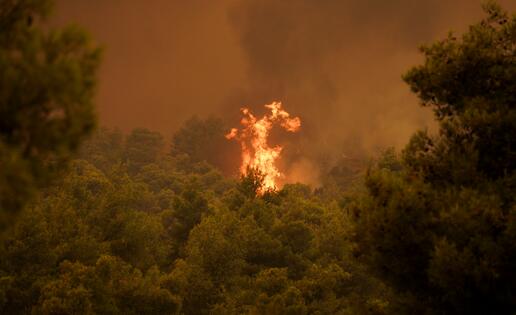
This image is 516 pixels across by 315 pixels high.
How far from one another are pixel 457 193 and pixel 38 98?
813 cm

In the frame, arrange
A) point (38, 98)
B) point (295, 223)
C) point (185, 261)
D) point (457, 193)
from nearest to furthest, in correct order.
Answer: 1. point (38, 98)
2. point (457, 193)
3. point (185, 261)
4. point (295, 223)

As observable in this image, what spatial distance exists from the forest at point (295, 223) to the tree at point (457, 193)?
3cm

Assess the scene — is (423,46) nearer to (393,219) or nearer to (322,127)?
(393,219)

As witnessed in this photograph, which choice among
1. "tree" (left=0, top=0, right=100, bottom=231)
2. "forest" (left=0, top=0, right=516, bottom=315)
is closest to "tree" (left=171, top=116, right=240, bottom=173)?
"forest" (left=0, top=0, right=516, bottom=315)

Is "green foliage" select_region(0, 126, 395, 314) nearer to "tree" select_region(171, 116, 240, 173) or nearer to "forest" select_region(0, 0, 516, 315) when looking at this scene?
"forest" select_region(0, 0, 516, 315)

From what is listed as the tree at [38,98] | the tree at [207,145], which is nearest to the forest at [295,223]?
the tree at [38,98]

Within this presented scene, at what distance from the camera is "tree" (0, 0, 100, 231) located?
5.10m

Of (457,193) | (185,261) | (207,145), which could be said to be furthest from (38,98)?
(207,145)

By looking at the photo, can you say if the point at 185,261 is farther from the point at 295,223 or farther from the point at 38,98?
the point at 38,98

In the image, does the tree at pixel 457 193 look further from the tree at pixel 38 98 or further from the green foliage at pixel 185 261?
the tree at pixel 38 98

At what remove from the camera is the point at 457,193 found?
9945mm

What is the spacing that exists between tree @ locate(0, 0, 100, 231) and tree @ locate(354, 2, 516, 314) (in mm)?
6462

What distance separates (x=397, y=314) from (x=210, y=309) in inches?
541

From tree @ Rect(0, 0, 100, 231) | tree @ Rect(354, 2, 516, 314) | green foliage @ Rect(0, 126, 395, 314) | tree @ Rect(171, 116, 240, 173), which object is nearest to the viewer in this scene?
tree @ Rect(0, 0, 100, 231)
